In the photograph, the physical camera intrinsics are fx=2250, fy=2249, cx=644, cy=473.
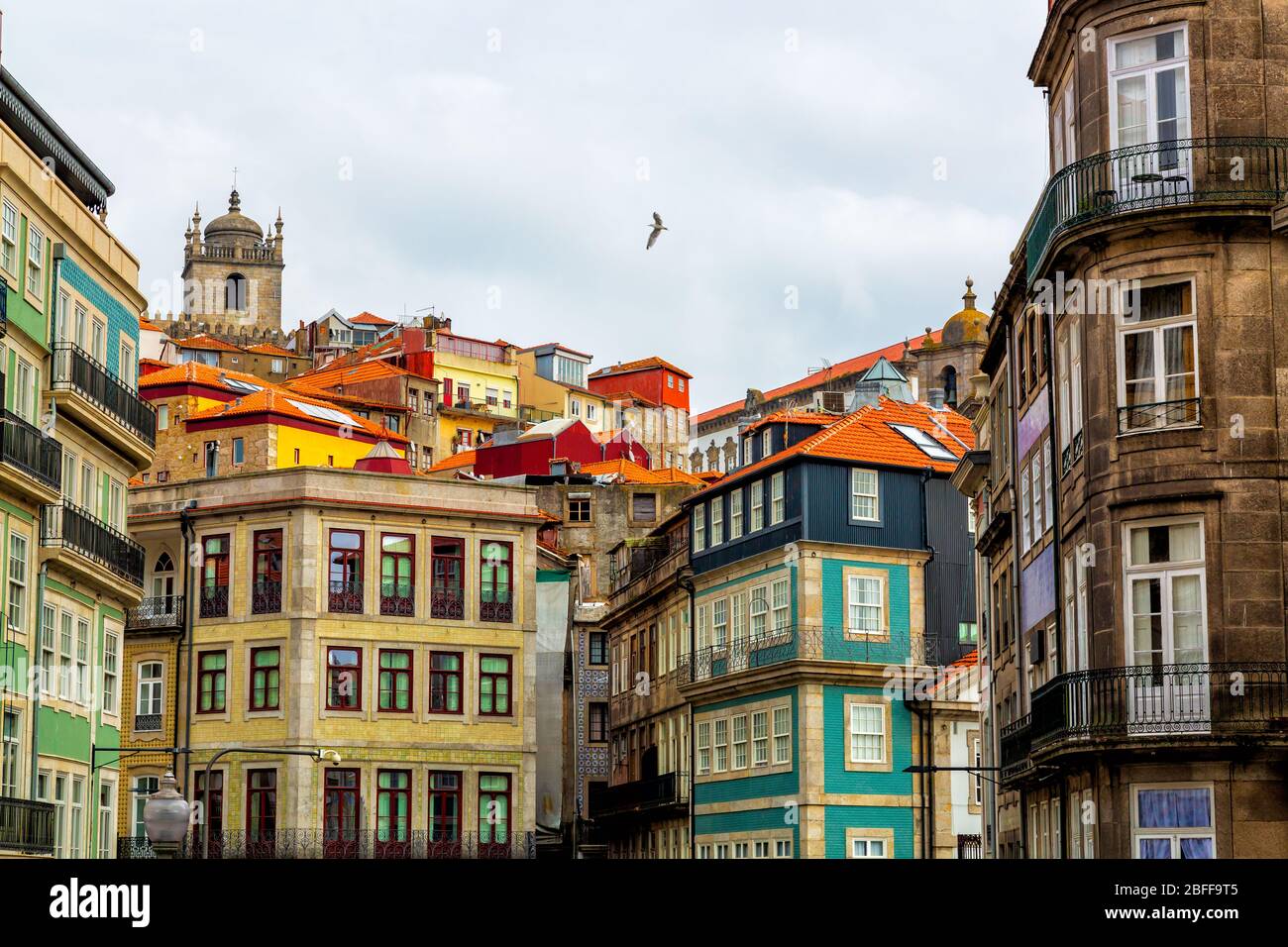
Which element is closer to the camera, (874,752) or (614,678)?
(874,752)

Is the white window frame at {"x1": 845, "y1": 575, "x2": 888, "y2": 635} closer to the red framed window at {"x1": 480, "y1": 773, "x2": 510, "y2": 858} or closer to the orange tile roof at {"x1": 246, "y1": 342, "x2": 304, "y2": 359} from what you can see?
the red framed window at {"x1": 480, "y1": 773, "x2": 510, "y2": 858}

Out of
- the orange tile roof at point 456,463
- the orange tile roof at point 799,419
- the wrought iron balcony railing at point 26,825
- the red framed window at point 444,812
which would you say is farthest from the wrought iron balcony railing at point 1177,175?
the orange tile roof at point 456,463

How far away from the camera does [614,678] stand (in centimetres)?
9000

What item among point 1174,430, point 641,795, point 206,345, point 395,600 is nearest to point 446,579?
point 395,600

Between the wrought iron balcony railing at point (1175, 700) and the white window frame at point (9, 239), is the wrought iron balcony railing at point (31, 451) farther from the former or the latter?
the wrought iron balcony railing at point (1175, 700)

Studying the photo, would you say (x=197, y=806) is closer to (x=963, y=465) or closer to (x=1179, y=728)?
(x=963, y=465)

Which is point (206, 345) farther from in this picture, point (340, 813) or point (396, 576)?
point (340, 813)

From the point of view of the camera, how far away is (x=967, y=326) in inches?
5797

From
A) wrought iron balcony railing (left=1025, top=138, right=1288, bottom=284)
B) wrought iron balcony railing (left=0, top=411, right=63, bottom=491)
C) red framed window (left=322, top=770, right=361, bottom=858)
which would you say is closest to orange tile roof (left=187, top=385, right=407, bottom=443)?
red framed window (left=322, top=770, right=361, bottom=858)

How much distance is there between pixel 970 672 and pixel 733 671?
877 cm

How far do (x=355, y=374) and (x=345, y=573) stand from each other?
214ft

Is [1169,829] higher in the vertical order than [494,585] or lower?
lower
